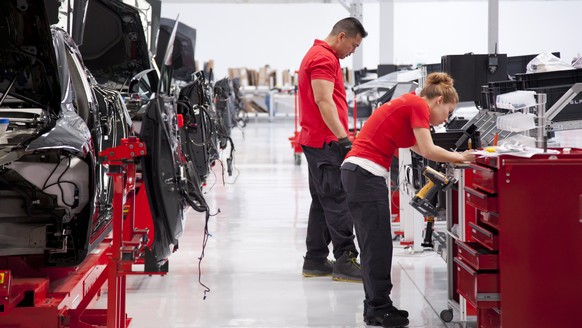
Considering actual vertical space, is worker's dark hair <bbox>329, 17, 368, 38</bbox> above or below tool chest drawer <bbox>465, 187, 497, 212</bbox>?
above

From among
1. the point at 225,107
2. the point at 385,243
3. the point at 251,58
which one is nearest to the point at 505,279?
the point at 385,243

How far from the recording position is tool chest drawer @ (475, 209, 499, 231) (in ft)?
12.5

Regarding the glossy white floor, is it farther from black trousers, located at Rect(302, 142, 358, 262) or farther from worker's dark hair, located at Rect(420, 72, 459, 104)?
worker's dark hair, located at Rect(420, 72, 459, 104)

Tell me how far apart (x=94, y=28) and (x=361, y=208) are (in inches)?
121

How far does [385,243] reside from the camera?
14.6ft

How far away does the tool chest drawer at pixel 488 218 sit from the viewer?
3820 millimetres

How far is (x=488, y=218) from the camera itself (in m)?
3.93

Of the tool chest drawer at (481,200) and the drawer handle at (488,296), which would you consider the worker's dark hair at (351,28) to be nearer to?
the tool chest drawer at (481,200)

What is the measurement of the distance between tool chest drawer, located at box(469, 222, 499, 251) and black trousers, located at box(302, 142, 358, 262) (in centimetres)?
151

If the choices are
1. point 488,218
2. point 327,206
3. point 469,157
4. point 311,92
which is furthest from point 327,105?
point 488,218

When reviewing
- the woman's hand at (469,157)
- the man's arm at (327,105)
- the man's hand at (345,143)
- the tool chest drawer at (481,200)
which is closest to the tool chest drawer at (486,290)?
the tool chest drawer at (481,200)

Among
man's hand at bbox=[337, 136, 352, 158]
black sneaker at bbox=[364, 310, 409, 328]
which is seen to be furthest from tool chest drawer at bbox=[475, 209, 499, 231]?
man's hand at bbox=[337, 136, 352, 158]

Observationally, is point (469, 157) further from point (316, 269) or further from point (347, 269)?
point (316, 269)

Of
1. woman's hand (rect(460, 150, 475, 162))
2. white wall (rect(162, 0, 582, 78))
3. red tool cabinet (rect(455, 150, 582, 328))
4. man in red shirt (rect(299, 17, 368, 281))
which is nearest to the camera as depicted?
red tool cabinet (rect(455, 150, 582, 328))
